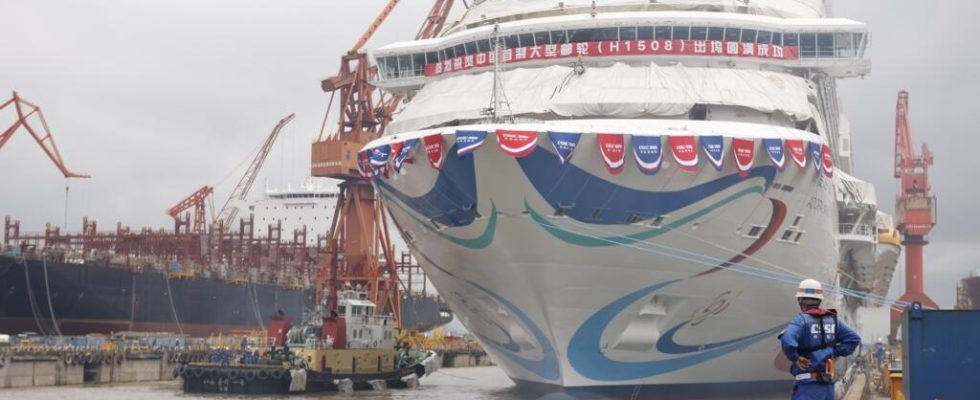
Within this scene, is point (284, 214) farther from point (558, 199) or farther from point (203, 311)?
point (558, 199)

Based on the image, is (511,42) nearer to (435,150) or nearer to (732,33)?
(732,33)

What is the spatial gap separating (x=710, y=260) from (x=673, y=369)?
2655 mm

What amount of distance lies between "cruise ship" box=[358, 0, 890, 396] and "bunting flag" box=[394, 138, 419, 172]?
6 cm

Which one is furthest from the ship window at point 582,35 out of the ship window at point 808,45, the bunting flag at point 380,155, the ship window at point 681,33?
the bunting flag at point 380,155

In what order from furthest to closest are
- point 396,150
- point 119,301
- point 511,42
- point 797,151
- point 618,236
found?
point 119,301 < point 511,42 < point 396,150 < point 797,151 < point 618,236

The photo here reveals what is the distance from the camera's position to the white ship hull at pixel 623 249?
2242 cm

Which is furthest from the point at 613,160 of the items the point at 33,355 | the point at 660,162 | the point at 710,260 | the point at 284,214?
the point at 284,214

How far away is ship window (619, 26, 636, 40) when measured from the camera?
27031mm

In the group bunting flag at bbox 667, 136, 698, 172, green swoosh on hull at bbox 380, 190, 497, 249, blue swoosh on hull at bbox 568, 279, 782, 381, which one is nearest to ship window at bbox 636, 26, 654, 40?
bunting flag at bbox 667, 136, 698, 172

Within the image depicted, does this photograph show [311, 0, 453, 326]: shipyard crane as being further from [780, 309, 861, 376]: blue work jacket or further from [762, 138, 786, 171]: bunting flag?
[780, 309, 861, 376]: blue work jacket

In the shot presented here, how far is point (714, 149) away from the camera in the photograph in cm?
2206

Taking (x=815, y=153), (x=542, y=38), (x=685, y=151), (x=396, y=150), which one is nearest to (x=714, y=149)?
(x=685, y=151)

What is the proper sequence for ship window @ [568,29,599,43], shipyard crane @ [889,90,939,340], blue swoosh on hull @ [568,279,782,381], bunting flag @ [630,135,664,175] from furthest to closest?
shipyard crane @ [889,90,939,340]
ship window @ [568,29,599,43]
blue swoosh on hull @ [568,279,782,381]
bunting flag @ [630,135,664,175]

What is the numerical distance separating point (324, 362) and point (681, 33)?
656 inches
